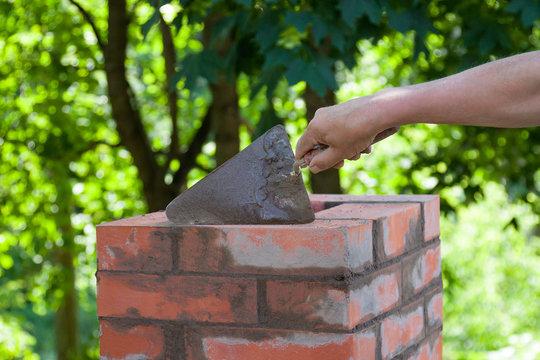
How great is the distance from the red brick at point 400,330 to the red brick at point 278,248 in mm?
182

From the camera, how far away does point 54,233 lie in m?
5.08

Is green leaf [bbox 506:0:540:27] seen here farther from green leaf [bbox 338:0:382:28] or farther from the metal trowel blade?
the metal trowel blade

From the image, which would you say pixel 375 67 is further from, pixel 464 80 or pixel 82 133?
pixel 464 80

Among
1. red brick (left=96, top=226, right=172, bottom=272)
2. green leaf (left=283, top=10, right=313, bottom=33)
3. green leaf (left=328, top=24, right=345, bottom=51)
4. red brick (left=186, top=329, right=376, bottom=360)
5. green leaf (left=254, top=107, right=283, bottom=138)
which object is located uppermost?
green leaf (left=283, top=10, right=313, bottom=33)

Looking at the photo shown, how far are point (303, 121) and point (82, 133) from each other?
1.74 metres

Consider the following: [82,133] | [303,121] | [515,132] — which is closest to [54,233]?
[82,133]

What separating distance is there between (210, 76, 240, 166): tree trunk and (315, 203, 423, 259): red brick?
204 cm

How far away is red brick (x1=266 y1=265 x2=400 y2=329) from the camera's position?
1.20 m

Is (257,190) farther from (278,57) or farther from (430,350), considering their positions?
(278,57)

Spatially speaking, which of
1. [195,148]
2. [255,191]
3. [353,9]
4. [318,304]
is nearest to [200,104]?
[195,148]

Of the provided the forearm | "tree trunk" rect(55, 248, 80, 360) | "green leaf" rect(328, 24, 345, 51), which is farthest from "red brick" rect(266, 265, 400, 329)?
"tree trunk" rect(55, 248, 80, 360)

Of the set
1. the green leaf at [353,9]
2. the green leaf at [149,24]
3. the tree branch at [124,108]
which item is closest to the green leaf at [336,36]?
the green leaf at [353,9]

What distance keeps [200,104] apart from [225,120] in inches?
108

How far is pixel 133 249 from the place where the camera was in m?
1.37
